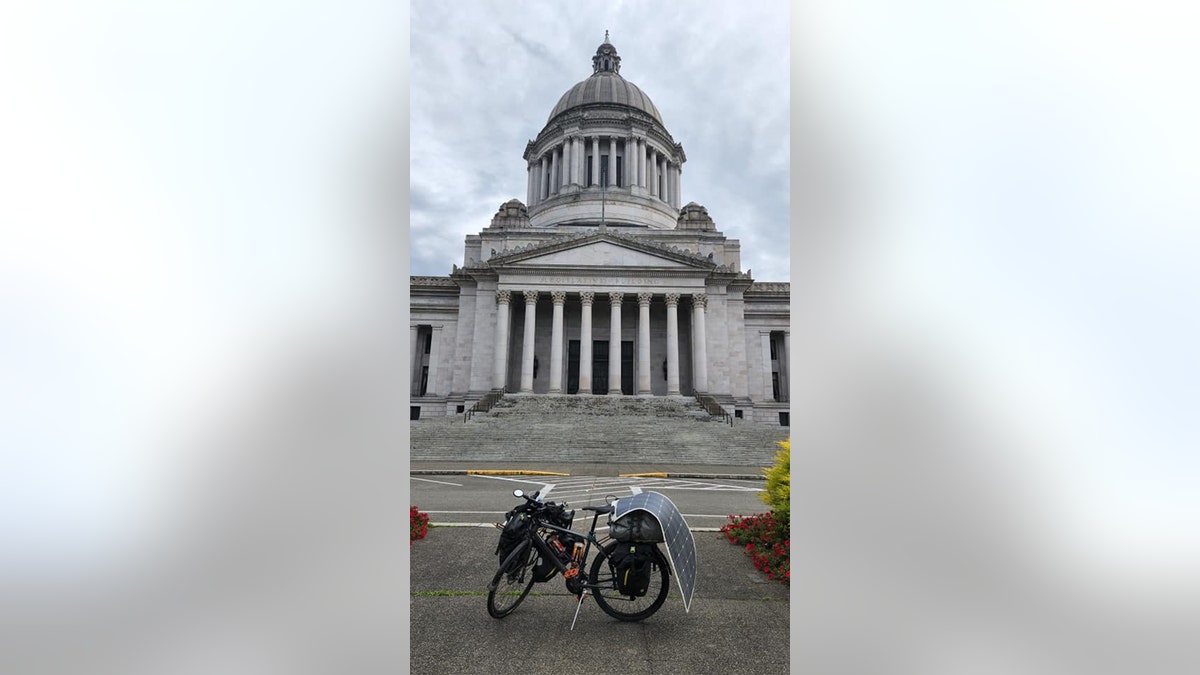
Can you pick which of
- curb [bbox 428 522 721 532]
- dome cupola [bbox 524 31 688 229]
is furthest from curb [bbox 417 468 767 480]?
dome cupola [bbox 524 31 688 229]

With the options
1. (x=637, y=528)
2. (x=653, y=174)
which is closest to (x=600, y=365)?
(x=653, y=174)

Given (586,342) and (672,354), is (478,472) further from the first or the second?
(672,354)

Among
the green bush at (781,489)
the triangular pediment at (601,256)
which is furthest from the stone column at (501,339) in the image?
the green bush at (781,489)

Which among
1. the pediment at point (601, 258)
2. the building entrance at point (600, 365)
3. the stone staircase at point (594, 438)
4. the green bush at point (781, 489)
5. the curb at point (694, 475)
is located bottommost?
the curb at point (694, 475)

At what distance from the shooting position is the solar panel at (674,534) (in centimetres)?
466

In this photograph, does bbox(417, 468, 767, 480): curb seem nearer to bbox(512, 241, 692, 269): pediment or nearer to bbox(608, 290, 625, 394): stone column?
bbox(608, 290, 625, 394): stone column

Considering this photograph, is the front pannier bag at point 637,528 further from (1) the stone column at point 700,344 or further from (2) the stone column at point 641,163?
(2) the stone column at point 641,163

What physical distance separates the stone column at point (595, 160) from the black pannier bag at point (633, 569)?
48.5m

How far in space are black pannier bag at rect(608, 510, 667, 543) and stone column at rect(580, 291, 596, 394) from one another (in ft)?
100

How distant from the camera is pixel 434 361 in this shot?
132 feet

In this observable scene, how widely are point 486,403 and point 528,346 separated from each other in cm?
542

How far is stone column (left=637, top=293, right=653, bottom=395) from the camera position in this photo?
1430 inches
